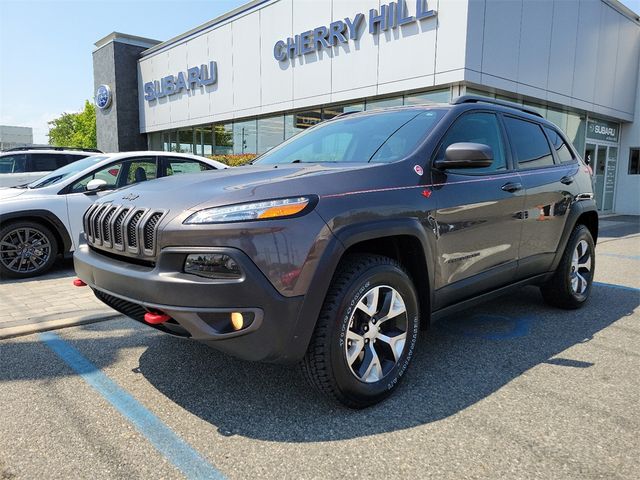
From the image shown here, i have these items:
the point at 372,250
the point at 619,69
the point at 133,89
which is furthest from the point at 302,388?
the point at 133,89

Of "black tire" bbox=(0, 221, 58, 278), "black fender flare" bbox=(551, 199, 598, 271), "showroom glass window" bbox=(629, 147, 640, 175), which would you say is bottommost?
"black tire" bbox=(0, 221, 58, 278)

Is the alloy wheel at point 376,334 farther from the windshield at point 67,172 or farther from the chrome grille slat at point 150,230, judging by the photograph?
the windshield at point 67,172

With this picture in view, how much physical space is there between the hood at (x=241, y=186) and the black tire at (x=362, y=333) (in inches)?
17.3

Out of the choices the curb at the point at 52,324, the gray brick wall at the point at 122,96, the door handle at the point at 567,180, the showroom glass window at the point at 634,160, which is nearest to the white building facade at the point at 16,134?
the gray brick wall at the point at 122,96

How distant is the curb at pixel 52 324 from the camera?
3.80m

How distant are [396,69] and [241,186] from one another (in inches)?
389

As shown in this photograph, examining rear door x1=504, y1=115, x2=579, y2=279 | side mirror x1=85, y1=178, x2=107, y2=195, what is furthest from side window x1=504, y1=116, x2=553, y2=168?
side mirror x1=85, y1=178, x2=107, y2=195

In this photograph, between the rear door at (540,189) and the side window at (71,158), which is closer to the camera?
the rear door at (540,189)

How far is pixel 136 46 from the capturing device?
23094mm

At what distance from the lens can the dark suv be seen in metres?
2.21

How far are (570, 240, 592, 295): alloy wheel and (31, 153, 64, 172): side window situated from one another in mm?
9217

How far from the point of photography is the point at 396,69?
11.3 meters

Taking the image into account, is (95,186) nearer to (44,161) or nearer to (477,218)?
(44,161)

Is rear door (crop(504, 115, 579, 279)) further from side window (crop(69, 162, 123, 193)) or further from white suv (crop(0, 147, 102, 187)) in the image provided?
white suv (crop(0, 147, 102, 187))
